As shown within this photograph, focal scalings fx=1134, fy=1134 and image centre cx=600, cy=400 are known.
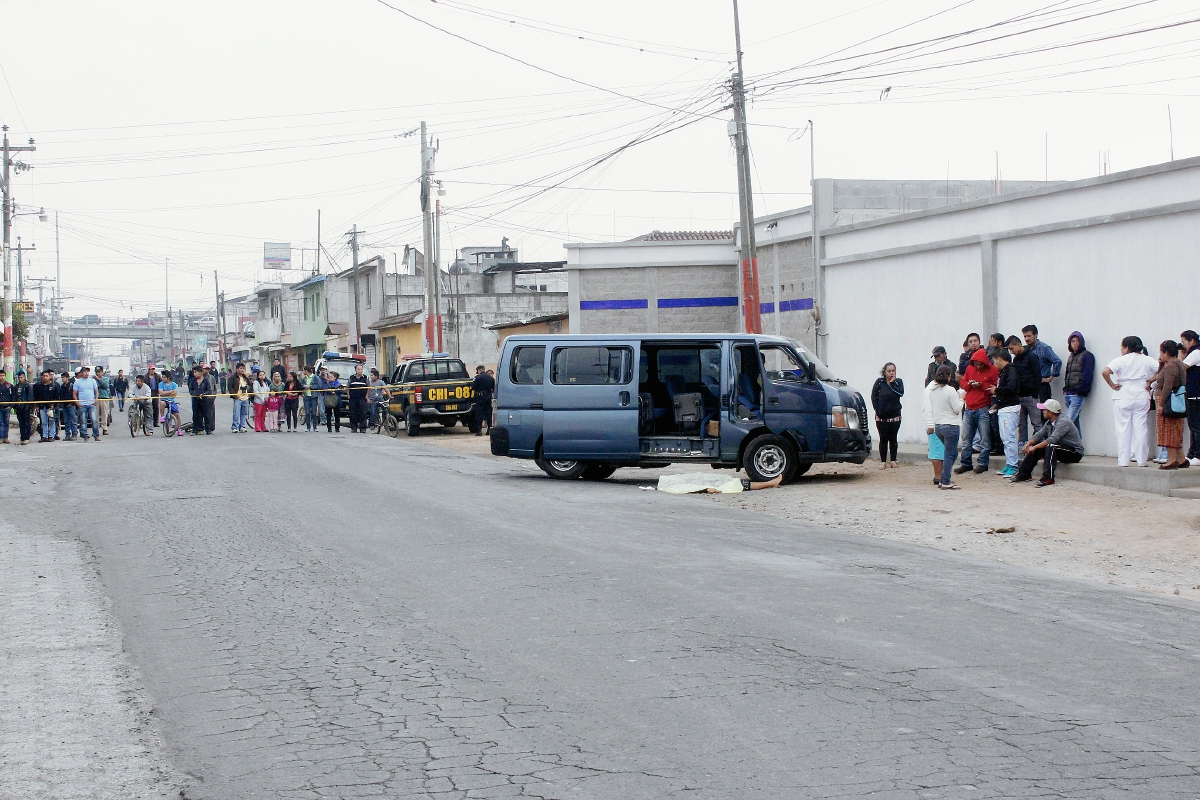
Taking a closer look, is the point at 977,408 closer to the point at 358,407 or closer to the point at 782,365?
the point at 782,365

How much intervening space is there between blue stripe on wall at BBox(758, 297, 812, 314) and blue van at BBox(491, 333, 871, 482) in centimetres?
949

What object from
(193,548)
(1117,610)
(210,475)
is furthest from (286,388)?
(1117,610)

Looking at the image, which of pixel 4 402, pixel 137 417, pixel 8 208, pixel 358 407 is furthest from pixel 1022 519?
pixel 8 208

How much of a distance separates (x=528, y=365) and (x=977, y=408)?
6578 mm

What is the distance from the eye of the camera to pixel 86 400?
29078mm

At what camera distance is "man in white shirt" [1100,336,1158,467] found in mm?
14453

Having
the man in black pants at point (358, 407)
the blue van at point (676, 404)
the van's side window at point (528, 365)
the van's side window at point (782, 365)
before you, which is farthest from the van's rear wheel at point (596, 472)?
the man in black pants at point (358, 407)

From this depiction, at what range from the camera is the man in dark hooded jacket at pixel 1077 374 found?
15.9m

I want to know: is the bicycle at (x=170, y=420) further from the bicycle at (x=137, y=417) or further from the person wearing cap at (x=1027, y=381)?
the person wearing cap at (x=1027, y=381)

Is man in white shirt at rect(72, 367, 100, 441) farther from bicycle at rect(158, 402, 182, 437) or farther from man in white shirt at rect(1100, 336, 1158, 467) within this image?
man in white shirt at rect(1100, 336, 1158, 467)

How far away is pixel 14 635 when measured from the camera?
745 centimetres

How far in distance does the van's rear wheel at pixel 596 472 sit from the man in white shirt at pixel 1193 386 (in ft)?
26.7

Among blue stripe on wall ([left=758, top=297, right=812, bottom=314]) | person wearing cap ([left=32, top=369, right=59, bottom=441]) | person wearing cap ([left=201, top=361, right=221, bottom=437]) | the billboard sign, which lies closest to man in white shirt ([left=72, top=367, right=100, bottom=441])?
person wearing cap ([left=32, top=369, right=59, bottom=441])

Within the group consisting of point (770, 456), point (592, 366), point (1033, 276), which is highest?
point (1033, 276)
